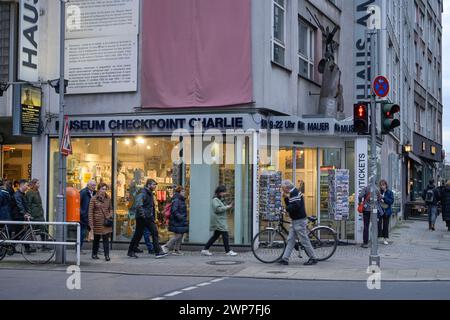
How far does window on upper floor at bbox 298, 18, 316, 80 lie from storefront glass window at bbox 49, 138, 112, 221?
6.61 metres

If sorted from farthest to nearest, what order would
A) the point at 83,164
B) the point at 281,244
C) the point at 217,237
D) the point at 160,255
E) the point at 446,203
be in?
the point at 446,203, the point at 83,164, the point at 217,237, the point at 160,255, the point at 281,244

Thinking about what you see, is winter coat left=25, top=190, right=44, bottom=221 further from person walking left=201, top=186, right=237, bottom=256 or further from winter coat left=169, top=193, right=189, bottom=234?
person walking left=201, top=186, right=237, bottom=256

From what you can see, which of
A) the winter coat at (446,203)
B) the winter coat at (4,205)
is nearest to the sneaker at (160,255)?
the winter coat at (4,205)

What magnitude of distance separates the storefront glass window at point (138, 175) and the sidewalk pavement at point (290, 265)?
116 cm

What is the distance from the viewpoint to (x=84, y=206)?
16828 mm

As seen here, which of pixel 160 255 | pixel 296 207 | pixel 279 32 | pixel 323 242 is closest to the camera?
pixel 296 207

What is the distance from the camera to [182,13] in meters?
17.7

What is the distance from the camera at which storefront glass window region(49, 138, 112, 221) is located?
18734 millimetres

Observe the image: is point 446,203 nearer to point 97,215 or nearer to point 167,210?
point 167,210

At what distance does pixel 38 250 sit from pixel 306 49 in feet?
34.6

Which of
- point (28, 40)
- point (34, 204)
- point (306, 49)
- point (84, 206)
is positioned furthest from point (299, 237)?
point (28, 40)

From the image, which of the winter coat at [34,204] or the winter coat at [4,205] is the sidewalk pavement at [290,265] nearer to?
the winter coat at [4,205]

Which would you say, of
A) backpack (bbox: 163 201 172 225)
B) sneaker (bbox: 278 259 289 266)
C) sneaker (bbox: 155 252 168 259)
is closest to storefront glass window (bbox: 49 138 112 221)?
backpack (bbox: 163 201 172 225)
